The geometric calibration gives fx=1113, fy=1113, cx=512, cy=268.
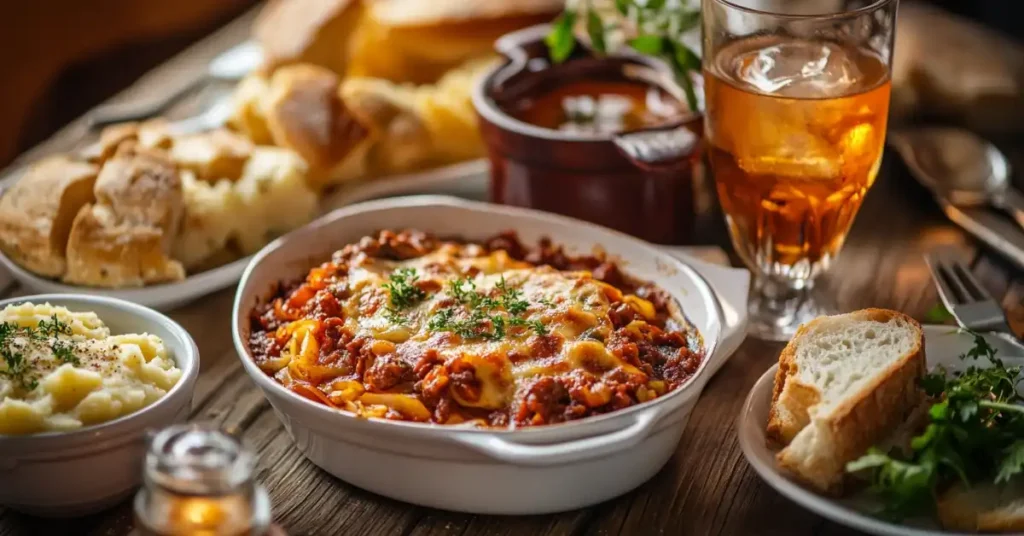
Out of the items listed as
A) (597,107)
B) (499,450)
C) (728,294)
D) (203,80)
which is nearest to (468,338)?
(499,450)

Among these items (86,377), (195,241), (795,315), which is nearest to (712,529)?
(795,315)

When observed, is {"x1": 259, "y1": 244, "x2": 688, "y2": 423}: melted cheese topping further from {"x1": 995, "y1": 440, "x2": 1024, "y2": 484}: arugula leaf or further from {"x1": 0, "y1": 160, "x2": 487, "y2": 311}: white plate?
{"x1": 995, "y1": 440, "x2": 1024, "y2": 484}: arugula leaf

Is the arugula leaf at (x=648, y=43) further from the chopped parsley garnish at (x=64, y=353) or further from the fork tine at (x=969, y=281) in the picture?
the chopped parsley garnish at (x=64, y=353)

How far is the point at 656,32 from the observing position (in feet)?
11.0

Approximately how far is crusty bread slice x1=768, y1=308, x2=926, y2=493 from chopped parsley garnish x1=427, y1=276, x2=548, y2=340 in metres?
0.55

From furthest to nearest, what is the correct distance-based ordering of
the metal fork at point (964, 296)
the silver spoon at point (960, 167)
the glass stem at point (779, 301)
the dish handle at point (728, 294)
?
the silver spoon at point (960, 167)
the glass stem at point (779, 301)
the metal fork at point (964, 296)
the dish handle at point (728, 294)

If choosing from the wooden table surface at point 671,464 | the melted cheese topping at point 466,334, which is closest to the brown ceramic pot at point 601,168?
the wooden table surface at point 671,464

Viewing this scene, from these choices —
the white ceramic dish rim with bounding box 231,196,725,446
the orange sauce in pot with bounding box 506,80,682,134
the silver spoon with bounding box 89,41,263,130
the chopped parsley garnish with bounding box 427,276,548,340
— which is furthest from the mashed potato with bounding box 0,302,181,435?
the silver spoon with bounding box 89,41,263,130

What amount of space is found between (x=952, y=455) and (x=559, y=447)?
0.74 m

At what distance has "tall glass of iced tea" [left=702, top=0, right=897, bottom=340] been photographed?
2693mm

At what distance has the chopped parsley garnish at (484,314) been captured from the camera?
2457 millimetres

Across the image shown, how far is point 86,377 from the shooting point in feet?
7.16

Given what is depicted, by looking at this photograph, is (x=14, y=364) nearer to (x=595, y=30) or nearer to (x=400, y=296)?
(x=400, y=296)

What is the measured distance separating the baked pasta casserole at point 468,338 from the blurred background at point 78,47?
3.66 meters
